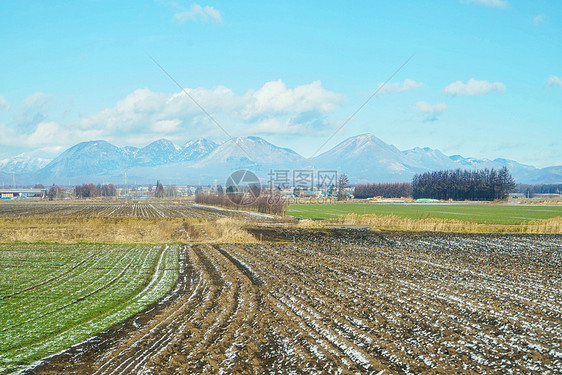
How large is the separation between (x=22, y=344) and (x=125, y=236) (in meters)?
27.9

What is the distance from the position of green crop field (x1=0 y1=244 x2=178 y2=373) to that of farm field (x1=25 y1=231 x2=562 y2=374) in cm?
71

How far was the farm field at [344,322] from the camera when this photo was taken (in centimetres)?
852

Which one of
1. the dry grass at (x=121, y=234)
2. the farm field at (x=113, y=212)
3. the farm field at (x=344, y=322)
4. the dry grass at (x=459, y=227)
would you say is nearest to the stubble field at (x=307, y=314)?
the farm field at (x=344, y=322)

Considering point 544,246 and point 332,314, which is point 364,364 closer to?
point 332,314

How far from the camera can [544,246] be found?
30000 millimetres

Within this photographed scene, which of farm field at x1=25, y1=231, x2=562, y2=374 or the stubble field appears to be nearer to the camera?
farm field at x1=25, y1=231, x2=562, y2=374

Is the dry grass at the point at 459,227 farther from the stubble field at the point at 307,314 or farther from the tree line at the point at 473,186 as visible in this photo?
the tree line at the point at 473,186

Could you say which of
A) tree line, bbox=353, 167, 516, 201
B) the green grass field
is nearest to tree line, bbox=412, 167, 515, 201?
tree line, bbox=353, 167, 516, 201

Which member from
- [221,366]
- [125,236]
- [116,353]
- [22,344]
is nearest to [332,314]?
[221,366]

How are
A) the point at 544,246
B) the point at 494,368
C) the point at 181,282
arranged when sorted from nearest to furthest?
the point at 494,368, the point at 181,282, the point at 544,246

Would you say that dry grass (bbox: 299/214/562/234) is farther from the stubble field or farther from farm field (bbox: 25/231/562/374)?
farm field (bbox: 25/231/562/374)

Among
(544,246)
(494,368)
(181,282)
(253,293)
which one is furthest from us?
(544,246)

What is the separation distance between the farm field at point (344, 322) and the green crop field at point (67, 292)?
710 millimetres

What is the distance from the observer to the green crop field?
10.1 meters
